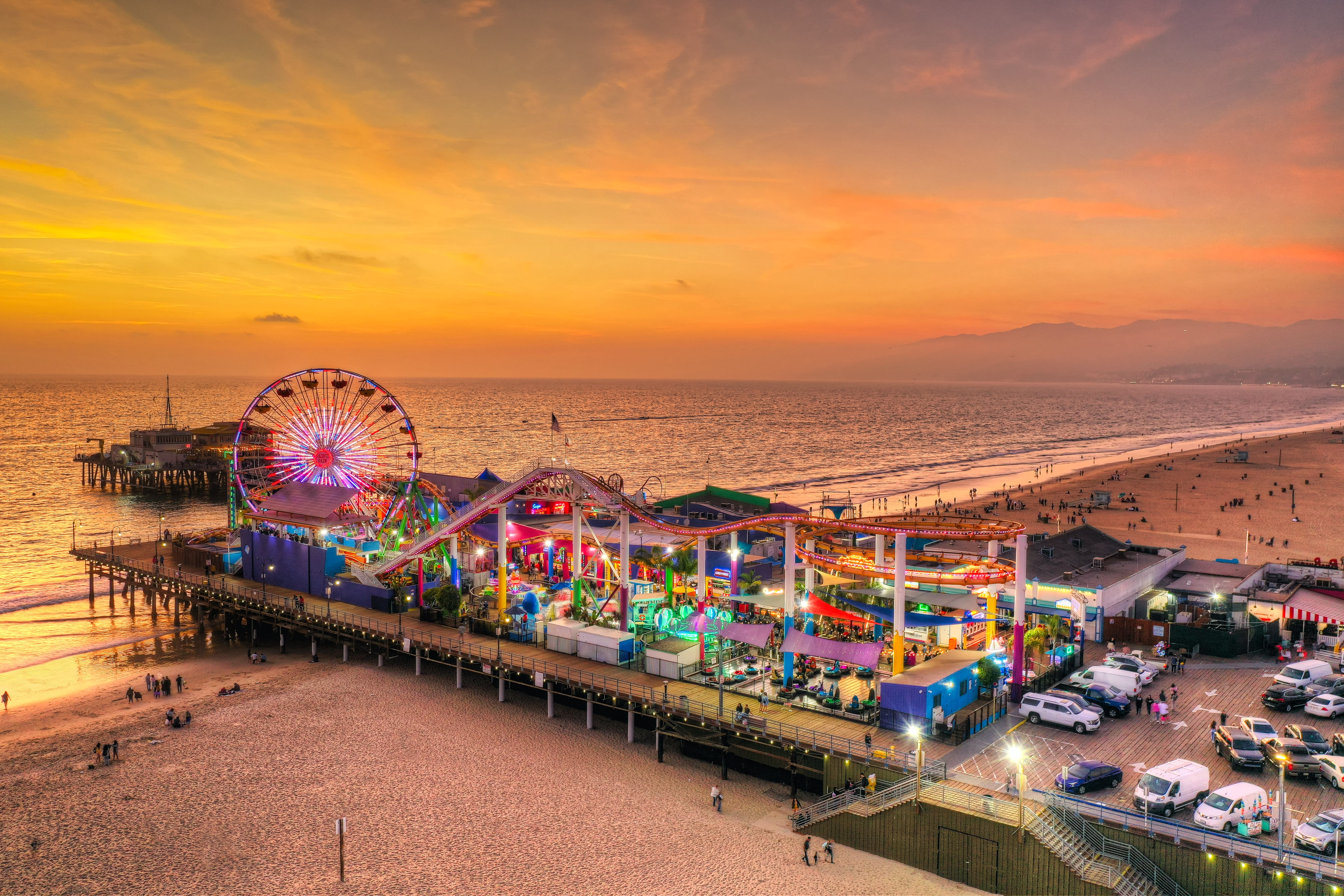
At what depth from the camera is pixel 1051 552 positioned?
4331 cm

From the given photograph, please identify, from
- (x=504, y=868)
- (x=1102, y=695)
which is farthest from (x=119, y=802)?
(x=1102, y=695)

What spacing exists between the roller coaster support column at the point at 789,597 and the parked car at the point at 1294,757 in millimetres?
14388

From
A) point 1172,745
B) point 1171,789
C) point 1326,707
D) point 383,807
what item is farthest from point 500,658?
point 1326,707

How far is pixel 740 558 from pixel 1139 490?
74.1 m

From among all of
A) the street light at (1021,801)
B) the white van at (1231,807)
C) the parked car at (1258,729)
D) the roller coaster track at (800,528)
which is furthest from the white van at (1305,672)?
the street light at (1021,801)

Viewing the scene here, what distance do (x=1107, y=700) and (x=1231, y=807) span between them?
25.8 feet

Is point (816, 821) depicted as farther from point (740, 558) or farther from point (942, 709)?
point (740, 558)

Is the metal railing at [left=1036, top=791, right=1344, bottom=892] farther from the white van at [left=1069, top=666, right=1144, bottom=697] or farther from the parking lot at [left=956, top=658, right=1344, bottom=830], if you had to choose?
the white van at [left=1069, top=666, right=1144, bottom=697]

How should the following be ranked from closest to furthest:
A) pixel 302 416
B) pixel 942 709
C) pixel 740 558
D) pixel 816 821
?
pixel 816 821 < pixel 942 709 < pixel 740 558 < pixel 302 416

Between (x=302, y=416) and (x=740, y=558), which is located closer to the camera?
(x=740, y=558)

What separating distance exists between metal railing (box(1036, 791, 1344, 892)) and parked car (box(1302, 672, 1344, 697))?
10.6 m

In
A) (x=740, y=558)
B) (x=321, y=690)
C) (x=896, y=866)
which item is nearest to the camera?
(x=896, y=866)

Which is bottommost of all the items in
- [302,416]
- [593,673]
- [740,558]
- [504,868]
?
[504,868]

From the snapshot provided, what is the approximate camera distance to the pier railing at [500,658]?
26719 millimetres
